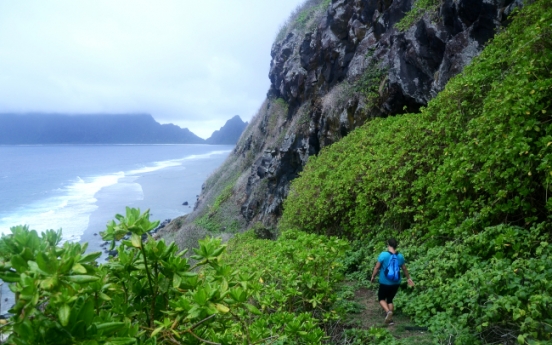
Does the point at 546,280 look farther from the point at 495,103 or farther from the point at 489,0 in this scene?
the point at 489,0

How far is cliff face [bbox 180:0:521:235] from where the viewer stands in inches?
375

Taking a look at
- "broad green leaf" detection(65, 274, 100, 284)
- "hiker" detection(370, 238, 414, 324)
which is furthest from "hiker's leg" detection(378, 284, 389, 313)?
"broad green leaf" detection(65, 274, 100, 284)

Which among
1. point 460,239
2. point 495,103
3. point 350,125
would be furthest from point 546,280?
point 350,125

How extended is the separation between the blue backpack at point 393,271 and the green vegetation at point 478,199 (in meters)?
0.38

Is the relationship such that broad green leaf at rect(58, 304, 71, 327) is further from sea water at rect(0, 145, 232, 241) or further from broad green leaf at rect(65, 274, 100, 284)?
sea water at rect(0, 145, 232, 241)

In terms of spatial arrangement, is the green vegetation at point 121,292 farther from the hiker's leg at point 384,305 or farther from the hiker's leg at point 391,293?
the hiker's leg at point 391,293

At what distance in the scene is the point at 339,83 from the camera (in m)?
16.2

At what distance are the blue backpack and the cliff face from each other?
6410 millimetres

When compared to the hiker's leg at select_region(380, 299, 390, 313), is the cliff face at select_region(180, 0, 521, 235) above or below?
above

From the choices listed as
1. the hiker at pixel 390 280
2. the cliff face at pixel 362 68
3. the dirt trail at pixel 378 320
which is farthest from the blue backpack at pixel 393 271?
the cliff face at pixel 362 68

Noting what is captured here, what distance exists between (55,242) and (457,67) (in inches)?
398

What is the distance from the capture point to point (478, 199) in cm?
543

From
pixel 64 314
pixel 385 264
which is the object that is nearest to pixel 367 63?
pixel 385 264

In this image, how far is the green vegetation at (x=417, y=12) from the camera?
11208mm
